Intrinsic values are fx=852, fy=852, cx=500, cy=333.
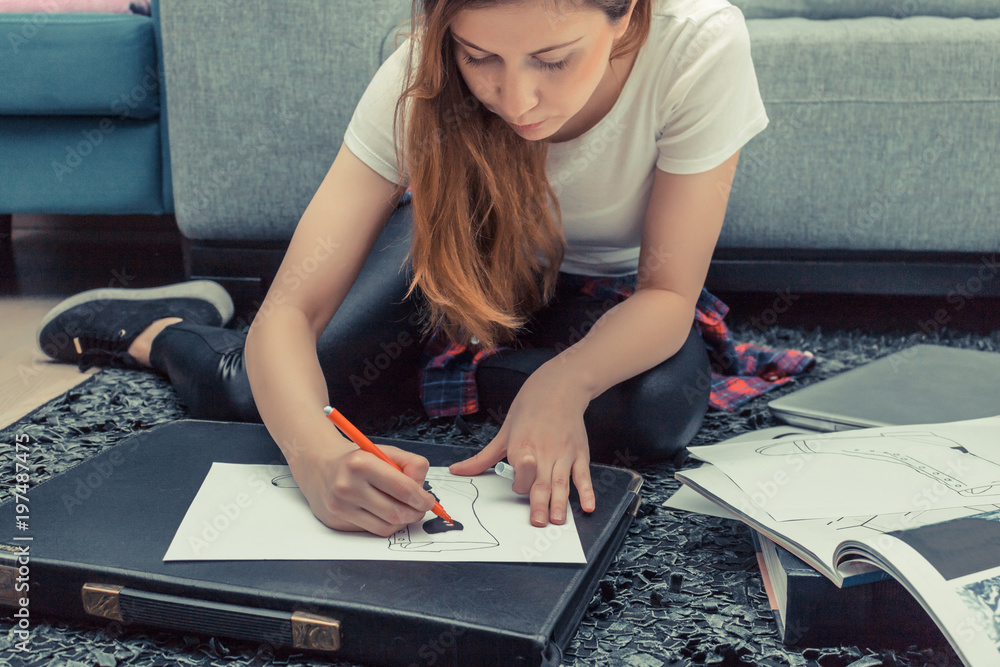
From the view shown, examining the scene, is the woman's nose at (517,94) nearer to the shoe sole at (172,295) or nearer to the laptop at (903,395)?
the laptop at (903,395)

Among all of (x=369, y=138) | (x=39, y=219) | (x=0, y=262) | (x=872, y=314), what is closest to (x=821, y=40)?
(x=872, y=314)

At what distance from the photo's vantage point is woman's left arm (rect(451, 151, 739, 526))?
2.27ft

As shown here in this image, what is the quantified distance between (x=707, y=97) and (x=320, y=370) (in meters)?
0.46

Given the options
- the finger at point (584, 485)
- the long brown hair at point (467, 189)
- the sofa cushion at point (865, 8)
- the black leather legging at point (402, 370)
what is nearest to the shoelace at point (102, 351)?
the black leather legging at point (402, 370)

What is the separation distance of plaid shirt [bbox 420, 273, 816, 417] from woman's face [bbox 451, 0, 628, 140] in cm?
33

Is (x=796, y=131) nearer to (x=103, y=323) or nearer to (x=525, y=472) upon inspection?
(x=525, y=472)

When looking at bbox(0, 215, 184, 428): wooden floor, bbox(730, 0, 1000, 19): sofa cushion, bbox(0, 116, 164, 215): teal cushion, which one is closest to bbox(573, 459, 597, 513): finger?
bbox(0, 215, 184, 428): wooden floor

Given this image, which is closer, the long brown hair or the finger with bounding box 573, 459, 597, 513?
the finger with bounding box 573, 459, 597, 513

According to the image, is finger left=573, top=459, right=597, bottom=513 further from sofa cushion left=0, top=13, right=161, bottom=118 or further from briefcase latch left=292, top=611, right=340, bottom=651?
sofa cushion left=0, top=13, right=161, bottom=118

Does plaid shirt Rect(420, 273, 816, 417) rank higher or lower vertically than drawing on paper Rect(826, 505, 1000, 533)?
lower

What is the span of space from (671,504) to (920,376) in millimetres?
446

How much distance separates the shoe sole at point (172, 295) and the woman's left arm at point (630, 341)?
0.72 metres

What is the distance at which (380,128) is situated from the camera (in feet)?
2.69

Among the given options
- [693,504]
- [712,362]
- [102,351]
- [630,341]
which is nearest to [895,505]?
[693,504]
